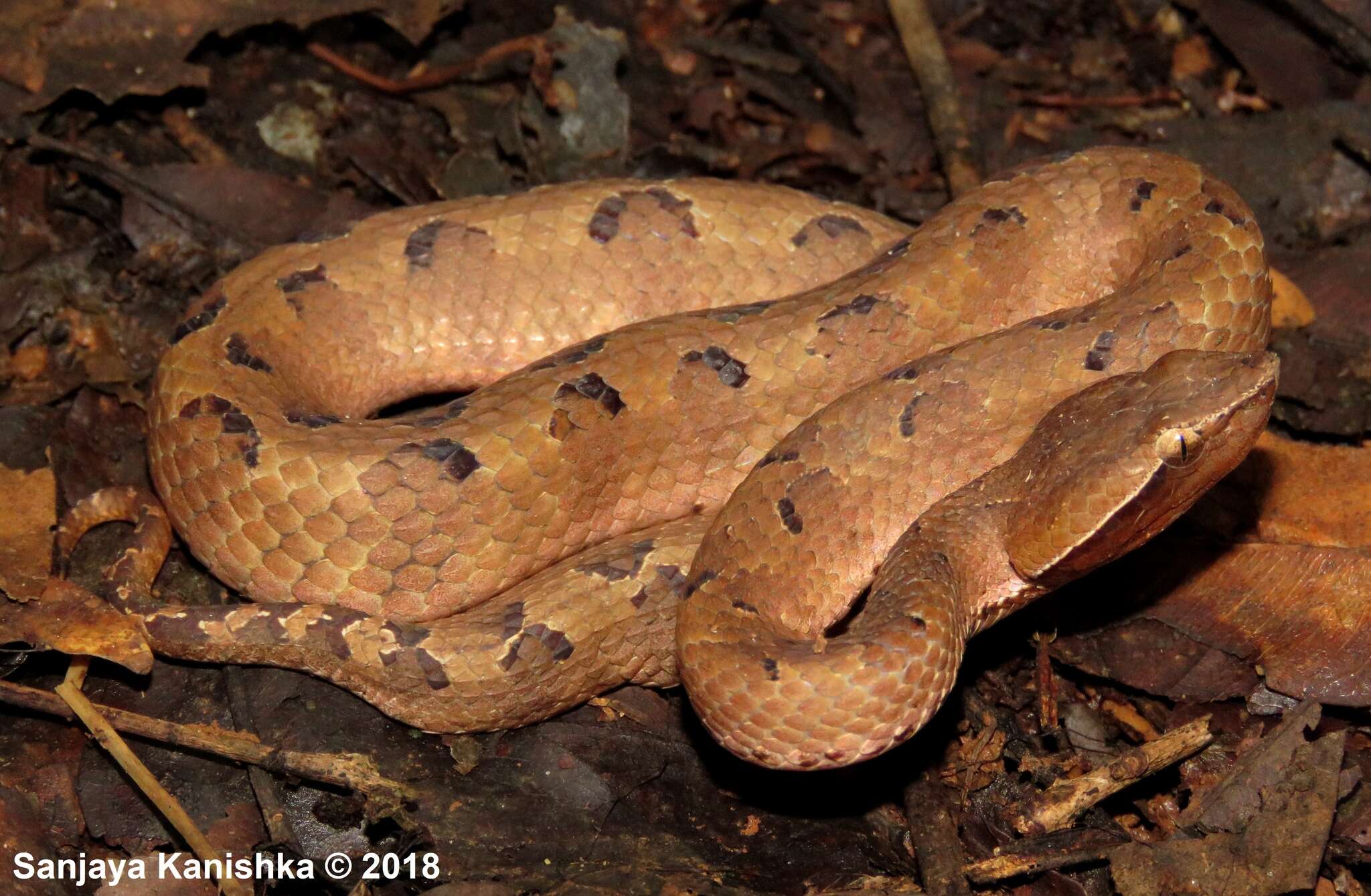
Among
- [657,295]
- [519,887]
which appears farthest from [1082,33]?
[519,887]

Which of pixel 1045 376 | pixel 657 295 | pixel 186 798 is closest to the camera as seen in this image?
pixel 186 798

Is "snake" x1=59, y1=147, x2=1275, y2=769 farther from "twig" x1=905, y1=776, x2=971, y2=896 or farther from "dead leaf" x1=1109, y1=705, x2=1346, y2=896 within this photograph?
"dead leaf" x1=1109, y1=705, x2=1346, y2=896

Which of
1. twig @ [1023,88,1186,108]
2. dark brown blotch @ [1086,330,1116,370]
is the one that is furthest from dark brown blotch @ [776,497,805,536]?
twig @ [1023,88,1186,108]

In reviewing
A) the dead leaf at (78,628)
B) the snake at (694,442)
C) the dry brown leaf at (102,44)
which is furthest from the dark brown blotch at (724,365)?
the dry brown leaf at (102,44)

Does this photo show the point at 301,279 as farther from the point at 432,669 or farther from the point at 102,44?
the point at 102,44

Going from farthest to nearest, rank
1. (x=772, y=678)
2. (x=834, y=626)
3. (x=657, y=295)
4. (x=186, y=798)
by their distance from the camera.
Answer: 1. (x=657, y=295)
2. (x=834, y=626)
3. (x=186, y=798)
4. (x=772, y=678)

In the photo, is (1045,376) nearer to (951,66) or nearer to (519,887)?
(519,887)
